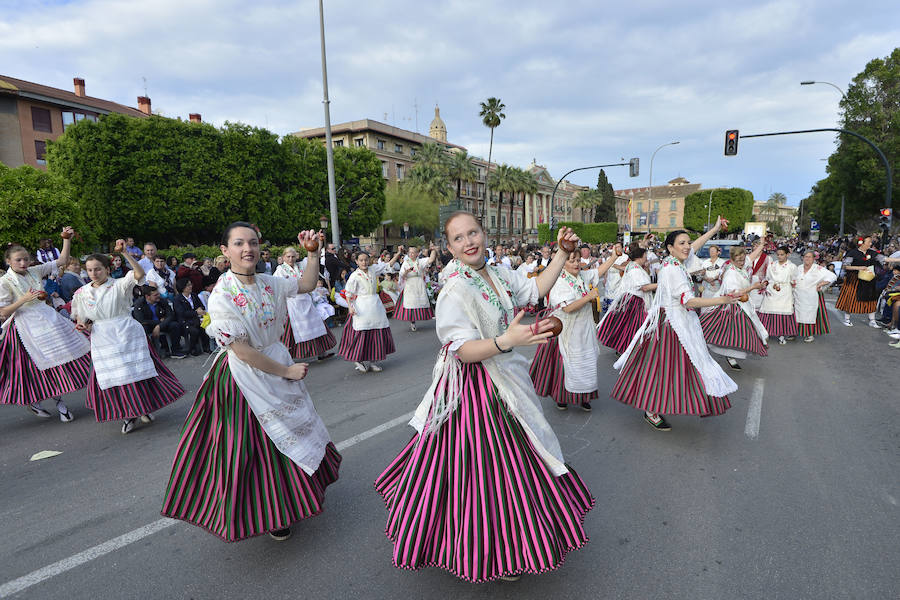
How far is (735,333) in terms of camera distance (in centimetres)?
707

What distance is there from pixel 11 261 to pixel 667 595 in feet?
23.6

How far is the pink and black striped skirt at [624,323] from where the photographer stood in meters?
7.39

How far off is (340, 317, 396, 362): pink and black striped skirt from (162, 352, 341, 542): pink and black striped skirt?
439 centimetres

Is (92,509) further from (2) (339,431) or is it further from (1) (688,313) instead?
(1) (688,313)

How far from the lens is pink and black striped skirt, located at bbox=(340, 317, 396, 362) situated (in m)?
7.52

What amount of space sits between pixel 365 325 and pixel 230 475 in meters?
4.67

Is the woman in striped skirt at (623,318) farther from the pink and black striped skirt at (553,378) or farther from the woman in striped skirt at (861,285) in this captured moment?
the woman in striped skirt at (861,285)

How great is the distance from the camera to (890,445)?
4.52 m

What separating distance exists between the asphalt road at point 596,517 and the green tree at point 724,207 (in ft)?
281

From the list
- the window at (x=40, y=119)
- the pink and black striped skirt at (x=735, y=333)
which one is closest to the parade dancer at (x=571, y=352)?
the pink and black striped skirt at (x=735, y=333)

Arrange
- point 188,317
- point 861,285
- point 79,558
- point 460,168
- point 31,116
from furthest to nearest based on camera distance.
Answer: point 460,168, point 31,116, point 861,285, point 188,317, point 79,558

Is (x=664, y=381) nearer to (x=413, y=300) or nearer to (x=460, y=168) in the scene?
(x=413, y=300)

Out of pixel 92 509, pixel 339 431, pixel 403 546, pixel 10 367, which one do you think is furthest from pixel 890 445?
pixel 10 367

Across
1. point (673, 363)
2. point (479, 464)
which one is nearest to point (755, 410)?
point (673, 363)
